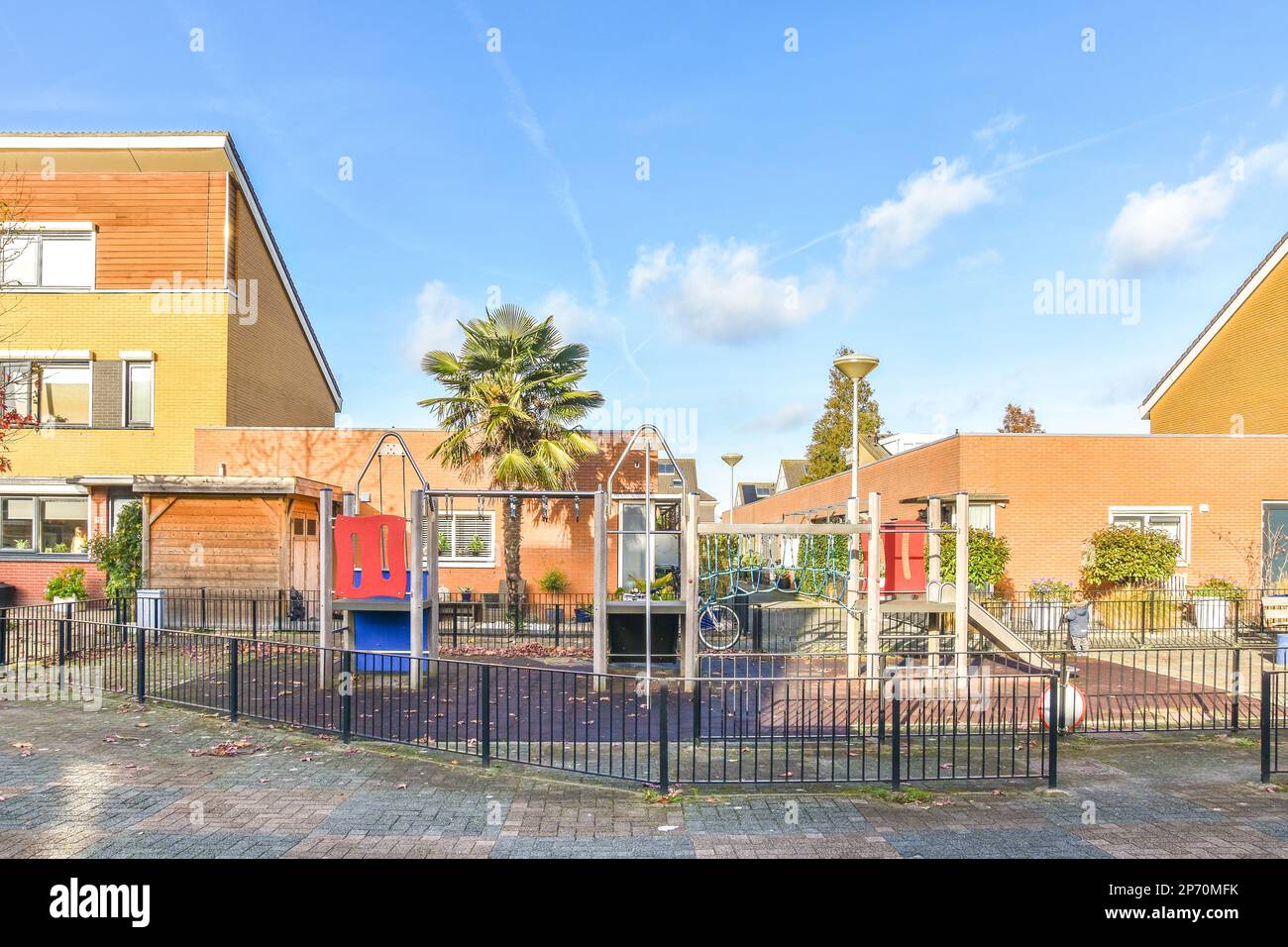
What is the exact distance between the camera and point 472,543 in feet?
77.8

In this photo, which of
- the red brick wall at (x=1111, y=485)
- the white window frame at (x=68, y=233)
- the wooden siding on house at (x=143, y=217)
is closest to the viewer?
the red brick wall at (x=1111, y=485)

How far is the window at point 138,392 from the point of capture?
23984 millimetres

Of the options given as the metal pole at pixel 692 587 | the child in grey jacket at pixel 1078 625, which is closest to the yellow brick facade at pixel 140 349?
the metal pole at pixel 692 587

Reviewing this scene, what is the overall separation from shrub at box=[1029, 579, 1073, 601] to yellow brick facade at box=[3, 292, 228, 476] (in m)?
21.4

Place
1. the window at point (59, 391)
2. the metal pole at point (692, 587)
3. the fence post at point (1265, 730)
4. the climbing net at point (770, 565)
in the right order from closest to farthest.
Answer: the fence post at point (1265, 730), the metal pole at point (692, 587), the climbing net at point (770, 565), the window at point (59, 391)

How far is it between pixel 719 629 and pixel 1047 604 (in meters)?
7.21

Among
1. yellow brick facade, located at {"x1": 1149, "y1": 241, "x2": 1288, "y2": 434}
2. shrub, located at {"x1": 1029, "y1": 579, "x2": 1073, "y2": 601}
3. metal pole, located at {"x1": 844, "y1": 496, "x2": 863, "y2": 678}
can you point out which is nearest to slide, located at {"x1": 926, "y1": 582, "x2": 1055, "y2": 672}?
metal pole, located at {"x1": 844, "y1": 496, "x2": 863, "y2": 678}

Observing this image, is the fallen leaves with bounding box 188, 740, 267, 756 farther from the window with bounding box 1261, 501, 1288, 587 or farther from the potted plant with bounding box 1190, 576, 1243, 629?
the window with bounding box 1261, 501, 1288, 587

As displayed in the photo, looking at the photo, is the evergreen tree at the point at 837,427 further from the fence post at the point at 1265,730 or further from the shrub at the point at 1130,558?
the fence post at the point at 1265,730

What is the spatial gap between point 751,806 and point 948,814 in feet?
5.25

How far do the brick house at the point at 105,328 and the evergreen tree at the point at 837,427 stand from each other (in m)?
30.1

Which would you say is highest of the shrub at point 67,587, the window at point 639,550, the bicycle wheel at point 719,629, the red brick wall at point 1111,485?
the red brick wall at point 1111,485
